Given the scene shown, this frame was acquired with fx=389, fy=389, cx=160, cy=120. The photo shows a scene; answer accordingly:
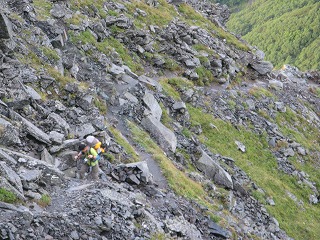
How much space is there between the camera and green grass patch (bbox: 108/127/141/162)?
23777mm

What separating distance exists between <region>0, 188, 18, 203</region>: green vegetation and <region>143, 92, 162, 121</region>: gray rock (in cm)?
1803

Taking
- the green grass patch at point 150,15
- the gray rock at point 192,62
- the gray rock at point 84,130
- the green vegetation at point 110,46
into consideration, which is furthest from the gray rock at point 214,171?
the green grass patch at point 150,15

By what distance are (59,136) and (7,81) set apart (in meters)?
4.75

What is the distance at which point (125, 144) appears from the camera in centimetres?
2480

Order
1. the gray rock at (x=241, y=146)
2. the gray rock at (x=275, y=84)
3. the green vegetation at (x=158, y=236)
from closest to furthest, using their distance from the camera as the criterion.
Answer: the green vegetation at (x=158, y=236), the gray rock at (x=241, y=146), the gray rock at (x=275, y=84)

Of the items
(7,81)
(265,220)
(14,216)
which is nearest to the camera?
(14,216)

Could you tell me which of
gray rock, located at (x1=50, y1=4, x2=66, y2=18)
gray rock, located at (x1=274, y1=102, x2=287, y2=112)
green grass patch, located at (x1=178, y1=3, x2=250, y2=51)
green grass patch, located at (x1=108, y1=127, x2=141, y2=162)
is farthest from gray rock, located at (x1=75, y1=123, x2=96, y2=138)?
green grass patch, located at (x1=178, y1=3, x2=250, y2=51)

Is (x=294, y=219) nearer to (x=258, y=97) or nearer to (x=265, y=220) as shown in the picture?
(x=265, y=220)

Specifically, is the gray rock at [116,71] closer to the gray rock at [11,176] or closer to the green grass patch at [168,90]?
the green grass patch at [168,90]

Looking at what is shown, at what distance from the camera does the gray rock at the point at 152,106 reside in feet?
104

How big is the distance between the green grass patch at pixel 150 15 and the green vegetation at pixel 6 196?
35.2 metres

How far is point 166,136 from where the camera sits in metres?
29.7

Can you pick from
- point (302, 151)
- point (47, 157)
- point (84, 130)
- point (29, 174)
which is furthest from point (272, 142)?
point (29, 174)

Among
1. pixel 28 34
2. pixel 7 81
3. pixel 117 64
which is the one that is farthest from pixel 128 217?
pixel 117 64
